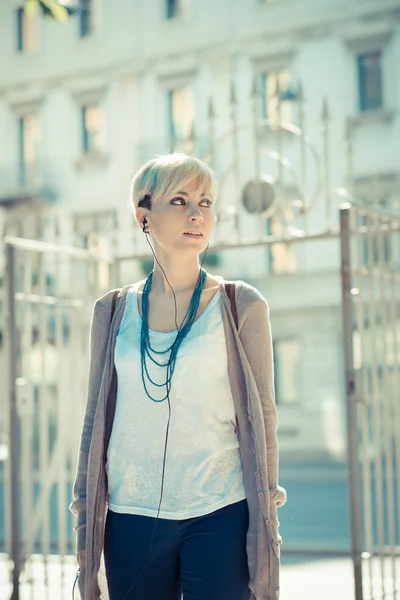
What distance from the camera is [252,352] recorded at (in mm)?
2629

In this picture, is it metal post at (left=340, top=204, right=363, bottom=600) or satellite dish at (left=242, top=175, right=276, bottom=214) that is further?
satellite dish at (left=242, top=175, right=276, bottom=214)

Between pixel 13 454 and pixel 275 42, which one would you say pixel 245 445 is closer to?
pixel 13 454

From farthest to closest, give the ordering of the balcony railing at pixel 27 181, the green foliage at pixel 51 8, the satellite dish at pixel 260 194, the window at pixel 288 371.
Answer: the balcony railing at pixel 27 181 < the window at pixel 288 371 < the satellite dish at pixel 260 194 < the green foliage at pixel 51 8

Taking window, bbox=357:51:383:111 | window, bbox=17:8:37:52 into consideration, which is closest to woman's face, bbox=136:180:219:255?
window, bbox=357:51:383:111

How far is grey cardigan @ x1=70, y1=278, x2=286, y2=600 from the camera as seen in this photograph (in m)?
2.49

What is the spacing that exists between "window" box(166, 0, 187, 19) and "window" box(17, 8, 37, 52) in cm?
416

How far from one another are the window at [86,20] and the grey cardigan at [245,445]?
2184cm

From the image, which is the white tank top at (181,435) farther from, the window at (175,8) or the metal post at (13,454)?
the window at (175,8)

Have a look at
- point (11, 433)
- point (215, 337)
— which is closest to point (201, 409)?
point (215, 337)

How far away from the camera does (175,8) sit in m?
22.1

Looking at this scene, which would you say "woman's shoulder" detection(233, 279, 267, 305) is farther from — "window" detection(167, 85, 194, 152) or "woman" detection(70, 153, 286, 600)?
"window" detection(167, 85, 194, 152)

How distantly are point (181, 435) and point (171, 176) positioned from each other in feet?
2.40

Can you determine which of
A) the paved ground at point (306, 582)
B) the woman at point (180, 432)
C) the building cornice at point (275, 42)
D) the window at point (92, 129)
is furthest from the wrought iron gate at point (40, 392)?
the window at point (92, 129)

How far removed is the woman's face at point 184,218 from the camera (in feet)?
8.72
